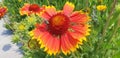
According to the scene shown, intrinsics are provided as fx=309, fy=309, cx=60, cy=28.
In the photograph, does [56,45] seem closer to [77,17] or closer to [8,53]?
[77,17]

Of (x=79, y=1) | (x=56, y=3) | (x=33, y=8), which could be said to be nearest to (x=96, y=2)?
(x=79, y=1)

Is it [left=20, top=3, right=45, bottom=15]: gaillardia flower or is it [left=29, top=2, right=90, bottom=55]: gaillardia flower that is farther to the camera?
[left=20, top=3, right=45, bottom=15]: gaillardia flower

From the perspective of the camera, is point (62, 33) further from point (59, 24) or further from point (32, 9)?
point (32, 9)

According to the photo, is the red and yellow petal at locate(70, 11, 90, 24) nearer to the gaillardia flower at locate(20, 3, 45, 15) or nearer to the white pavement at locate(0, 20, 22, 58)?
the gaillardia flower at locate(20, 3, 45, 15)

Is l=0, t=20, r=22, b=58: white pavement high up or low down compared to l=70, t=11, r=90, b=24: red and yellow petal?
down

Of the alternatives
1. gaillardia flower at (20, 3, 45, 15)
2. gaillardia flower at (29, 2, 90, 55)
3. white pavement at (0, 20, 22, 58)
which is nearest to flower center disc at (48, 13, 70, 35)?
gaillardia flower at (29, 2, 90, 55)

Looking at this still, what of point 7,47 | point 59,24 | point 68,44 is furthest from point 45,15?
point 7,47

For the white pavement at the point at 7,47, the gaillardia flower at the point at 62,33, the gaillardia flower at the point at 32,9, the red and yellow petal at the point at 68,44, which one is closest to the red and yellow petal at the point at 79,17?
the gaillardia flower at the point at 62,33
